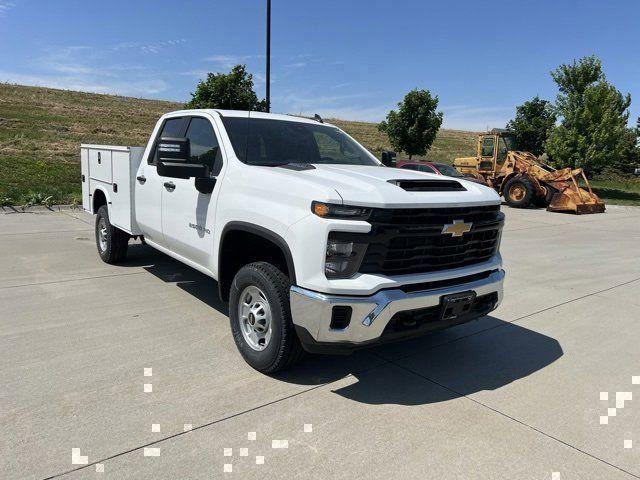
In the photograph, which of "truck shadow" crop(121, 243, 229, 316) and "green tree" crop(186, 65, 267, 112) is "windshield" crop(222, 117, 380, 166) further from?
"green tree" crop(186, 65, 267, 112)

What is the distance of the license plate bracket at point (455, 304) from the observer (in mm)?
3418

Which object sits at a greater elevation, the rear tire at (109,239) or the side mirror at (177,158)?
the side mirror at (177,158)

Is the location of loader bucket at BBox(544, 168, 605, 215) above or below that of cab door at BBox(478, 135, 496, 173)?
below

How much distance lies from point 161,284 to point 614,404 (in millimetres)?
4723

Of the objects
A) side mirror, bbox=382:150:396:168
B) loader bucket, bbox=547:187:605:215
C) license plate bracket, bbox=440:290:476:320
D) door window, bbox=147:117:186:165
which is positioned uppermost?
door window, bbox=147:117:186:165

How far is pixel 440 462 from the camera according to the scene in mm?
2754

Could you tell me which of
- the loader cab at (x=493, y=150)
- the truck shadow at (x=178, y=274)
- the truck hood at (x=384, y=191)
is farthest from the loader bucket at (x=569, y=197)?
the truck hood at (x=384, y=191)

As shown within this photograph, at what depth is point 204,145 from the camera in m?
4.57

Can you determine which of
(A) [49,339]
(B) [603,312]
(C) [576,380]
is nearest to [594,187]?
(B) [603,312]

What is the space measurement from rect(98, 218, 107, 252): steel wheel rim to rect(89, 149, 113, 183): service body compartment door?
617 millimetres

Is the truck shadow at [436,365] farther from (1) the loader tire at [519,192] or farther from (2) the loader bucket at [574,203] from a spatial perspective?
(1) the loader tire at [519,192]

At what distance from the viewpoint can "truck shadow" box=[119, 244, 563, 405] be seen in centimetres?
359

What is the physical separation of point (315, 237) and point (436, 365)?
1.70 m

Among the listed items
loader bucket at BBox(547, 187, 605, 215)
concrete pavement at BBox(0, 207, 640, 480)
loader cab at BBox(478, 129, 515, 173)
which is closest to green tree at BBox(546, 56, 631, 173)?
loader cab at BBox(478, 129, 515, 173)
